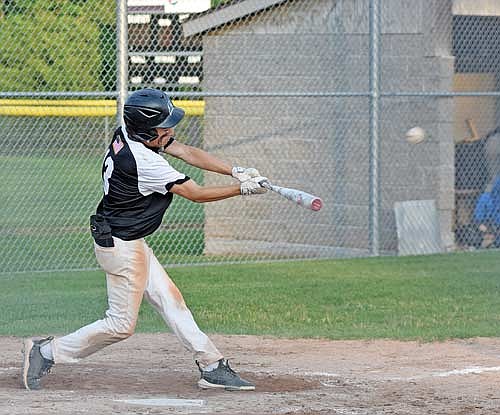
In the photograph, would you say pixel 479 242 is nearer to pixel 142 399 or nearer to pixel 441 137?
pixel 441 137

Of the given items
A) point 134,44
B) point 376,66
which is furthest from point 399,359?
point 134,44

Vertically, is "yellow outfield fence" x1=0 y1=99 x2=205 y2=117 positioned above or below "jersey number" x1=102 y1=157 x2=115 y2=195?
above

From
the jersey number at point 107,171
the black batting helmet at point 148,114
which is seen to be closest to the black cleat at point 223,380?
the jersey number at point 107,171

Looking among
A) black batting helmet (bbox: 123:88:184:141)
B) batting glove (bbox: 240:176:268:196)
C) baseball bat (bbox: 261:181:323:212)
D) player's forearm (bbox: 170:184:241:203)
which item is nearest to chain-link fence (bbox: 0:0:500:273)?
black batting helmet (bbox: 123:88:184:141)

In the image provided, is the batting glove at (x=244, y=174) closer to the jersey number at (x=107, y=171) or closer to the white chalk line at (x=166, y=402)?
the jersey number at (x=107, y=171)

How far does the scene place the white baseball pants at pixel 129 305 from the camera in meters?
6.53

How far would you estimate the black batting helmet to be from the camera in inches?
252

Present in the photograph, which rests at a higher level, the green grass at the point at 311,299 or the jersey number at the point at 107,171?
the jersey number at the point at 107,171

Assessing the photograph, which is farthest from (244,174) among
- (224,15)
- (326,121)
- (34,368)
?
(224,15)

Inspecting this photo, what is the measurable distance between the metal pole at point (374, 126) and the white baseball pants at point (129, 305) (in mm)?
6862

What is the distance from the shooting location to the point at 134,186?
644 centimetres

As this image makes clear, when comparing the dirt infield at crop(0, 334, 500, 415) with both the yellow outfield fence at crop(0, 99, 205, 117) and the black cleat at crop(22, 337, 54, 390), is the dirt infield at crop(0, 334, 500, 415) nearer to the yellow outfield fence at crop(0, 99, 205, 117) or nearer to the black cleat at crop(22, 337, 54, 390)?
the black cleat at crop(22, 337, 54, 390)

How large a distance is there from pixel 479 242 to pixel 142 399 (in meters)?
8.83

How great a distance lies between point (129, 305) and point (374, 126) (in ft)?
23.7
